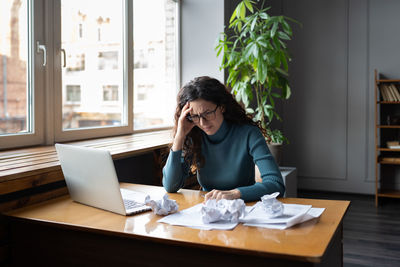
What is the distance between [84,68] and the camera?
9.43 feet

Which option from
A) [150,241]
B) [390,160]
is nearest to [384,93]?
[390,160]

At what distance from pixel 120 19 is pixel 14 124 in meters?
1.40

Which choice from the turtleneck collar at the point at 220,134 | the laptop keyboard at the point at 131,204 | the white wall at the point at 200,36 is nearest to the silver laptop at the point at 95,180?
the laptop keyboard at the point at 131,204

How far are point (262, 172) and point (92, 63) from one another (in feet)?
5.55

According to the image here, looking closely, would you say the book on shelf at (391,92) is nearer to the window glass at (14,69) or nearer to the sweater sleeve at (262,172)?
the sweater sleeve at (262,172)

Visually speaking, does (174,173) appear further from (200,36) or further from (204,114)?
(200,36)

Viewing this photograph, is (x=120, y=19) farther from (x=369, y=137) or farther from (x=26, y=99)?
(x=369, y=137)

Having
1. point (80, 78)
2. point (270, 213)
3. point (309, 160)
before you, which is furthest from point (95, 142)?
point (309, 160)

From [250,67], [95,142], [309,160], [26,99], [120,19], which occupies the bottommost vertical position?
[309,160]

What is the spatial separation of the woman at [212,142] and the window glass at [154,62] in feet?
5.39

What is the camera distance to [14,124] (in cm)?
226

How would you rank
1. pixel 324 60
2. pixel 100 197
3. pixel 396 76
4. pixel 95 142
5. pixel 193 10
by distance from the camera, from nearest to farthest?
pixel 100 197, pixel 95 142, pixel 193 10, pixel 396 76, pixel 324 60

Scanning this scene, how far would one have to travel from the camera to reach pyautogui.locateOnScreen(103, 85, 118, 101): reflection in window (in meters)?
3.13

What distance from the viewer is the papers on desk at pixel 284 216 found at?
131cm
